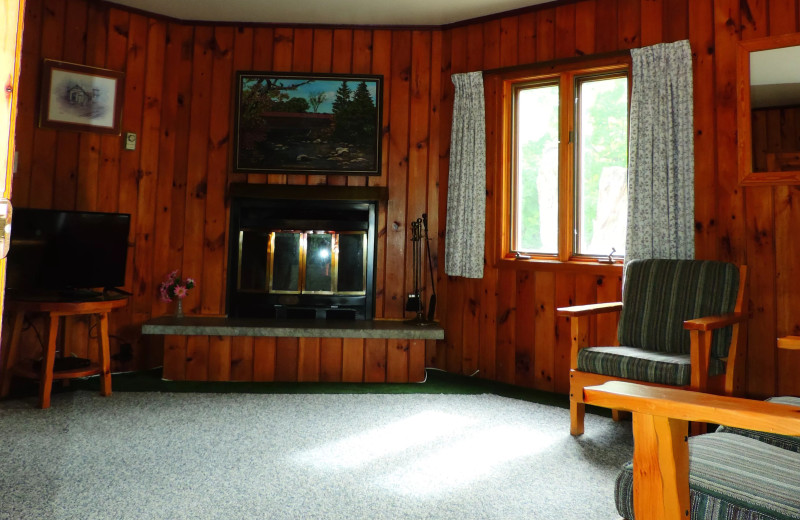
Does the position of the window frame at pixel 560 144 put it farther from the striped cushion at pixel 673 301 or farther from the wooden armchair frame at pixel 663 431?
the wooden armchair frame at pixel 663 431

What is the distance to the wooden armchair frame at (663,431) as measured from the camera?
0.99 meters

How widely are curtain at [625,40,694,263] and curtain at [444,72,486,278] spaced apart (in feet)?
3.50

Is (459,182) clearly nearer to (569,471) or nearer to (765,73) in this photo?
(765,73)

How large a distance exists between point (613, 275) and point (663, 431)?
2.60 meters

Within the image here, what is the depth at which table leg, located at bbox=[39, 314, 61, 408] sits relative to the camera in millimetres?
3037

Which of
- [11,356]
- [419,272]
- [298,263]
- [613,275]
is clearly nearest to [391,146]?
[419,272]

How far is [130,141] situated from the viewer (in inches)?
159

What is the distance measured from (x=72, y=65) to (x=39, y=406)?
235 cm

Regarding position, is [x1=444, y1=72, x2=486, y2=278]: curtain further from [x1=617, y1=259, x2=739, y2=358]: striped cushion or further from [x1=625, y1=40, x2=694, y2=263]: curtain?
[x1=617, y1=259, x2=739, y2=358]: striped cushion

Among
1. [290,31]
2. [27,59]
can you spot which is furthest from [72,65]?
[290,31]

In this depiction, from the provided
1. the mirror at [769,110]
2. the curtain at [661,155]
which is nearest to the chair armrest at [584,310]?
the curtain at [661,155]

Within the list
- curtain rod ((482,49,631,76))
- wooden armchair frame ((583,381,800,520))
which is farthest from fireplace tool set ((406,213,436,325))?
wooden armchair frame ((583,381,800,520))

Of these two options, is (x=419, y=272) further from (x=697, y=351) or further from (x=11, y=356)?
(x=11, y=356)

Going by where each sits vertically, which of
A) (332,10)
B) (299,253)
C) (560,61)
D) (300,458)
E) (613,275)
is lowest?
(300,458)
